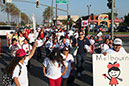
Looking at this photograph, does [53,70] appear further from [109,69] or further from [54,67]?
[109,69]

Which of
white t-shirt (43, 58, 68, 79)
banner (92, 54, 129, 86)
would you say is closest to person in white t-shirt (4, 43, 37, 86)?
white t-shirt (43, 58, 68, 79)

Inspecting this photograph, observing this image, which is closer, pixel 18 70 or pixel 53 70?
pixel 18 70

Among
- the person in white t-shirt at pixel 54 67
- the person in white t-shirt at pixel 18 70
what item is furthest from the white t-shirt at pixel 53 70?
the person in white t-shirt at pixel 18 70

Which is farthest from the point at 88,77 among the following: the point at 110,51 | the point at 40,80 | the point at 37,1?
the point at 37,1

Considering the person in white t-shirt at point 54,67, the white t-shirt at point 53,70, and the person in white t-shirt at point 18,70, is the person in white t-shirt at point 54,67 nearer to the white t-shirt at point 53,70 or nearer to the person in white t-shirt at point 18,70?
the white t-shirt at point 53,70

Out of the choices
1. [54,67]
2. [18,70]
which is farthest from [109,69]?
[18,70]

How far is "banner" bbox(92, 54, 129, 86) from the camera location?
4039 millimetres

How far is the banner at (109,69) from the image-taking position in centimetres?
404

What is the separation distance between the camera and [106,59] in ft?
13.3

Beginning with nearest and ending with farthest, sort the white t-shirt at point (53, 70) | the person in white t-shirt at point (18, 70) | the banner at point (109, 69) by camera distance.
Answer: the person in white t-shirt at point (18, 70), the banner at point (109, 69), the white t-shirt at point (53, 70)

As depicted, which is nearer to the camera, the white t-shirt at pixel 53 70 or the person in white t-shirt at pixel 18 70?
the person in white t-shirt at pixel 18 70

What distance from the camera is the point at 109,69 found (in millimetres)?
4059

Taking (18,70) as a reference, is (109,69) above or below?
below

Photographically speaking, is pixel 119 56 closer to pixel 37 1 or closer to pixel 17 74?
pixel 17 74
